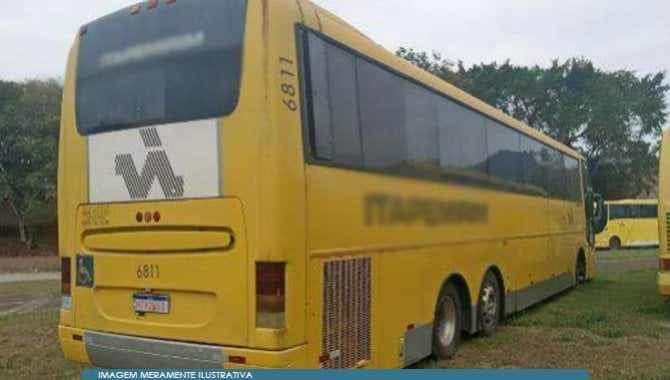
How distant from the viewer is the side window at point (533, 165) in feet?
38.9

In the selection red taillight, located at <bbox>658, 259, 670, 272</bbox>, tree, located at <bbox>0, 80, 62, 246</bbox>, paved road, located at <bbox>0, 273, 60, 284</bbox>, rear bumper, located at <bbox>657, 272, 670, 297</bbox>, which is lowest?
paved road, located at <bbox>0, 273, 60, 284</bbox>

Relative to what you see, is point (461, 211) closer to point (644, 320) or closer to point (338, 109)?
point (338, 109)

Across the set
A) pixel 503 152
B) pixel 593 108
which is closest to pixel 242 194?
pixel 503 152

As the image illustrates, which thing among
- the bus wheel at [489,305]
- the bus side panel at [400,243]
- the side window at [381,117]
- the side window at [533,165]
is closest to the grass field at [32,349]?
the bus side panel at [400,243]

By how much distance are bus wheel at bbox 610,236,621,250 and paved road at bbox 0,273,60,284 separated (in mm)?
28525

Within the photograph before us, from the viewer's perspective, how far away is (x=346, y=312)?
20.0 ft

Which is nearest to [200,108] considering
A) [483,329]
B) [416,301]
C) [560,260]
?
[416,301]

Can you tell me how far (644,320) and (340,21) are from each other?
7.40 metres

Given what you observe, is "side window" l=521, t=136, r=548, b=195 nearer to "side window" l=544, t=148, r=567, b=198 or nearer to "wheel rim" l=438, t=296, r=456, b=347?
"side window" l=544, t=148, r=567, b=198

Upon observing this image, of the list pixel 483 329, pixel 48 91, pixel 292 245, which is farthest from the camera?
pixel 48 91

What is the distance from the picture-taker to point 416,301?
7.39 meters

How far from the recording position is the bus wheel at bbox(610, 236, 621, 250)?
40.0 m

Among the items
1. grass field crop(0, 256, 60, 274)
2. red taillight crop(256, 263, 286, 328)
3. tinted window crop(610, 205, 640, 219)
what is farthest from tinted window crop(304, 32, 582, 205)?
tinted window crop(610, 205, 640, 219)

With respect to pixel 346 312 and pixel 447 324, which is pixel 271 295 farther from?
pixel 447 324
